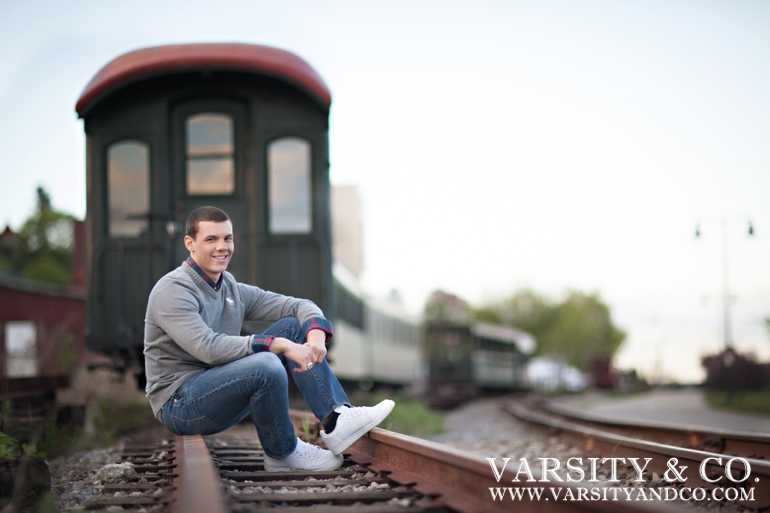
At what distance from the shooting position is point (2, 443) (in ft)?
14.6

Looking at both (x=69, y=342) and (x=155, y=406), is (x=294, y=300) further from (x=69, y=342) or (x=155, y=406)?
(x=69, y=342)

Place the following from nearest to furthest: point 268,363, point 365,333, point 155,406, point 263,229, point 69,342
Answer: point 268,363 → point 155,406 → point 263,229 → point 69,342 → point 365,333

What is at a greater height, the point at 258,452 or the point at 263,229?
the point at 263,229

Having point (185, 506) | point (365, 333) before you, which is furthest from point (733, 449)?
point (365, 333)

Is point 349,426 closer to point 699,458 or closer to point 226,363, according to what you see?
point 226,363

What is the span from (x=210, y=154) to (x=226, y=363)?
506cm

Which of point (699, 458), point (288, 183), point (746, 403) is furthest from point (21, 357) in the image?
point (746, 403)

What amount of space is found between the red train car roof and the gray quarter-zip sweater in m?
4.38

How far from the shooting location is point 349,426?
4023 mm

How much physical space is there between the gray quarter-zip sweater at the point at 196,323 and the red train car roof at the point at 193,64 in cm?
438

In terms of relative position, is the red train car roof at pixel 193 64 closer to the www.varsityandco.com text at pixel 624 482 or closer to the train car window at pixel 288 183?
the train car window at pixel 288 183

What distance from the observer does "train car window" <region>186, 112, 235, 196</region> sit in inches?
333

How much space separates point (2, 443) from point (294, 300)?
1.81 m

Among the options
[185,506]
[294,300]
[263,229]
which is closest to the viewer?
[185,506]
